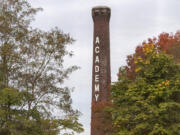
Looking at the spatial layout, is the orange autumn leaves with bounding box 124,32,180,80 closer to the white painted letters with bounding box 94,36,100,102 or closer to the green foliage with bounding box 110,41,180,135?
the green foliage with bounding box 110,41,180,135

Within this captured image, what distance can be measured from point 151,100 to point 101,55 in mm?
34151

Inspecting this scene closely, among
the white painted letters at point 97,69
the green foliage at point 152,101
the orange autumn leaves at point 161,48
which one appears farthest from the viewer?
the white painted letters at point 97,69

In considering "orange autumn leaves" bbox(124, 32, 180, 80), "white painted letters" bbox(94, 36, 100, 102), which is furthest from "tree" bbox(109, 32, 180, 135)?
"white painted letters" bbox(94, 36, 100, 102)

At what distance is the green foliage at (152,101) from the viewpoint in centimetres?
2500

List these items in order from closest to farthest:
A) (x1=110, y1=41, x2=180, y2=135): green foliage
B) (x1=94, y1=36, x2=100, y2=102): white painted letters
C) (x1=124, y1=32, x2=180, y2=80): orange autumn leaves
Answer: (x1=110, y1=41, x2=180, y2=135): green foliage, (x1=124, y1=32, x2=180, y2=80): orange autumn leaves, (x1=94, y1=36, x2=100, y2=102): white painted letters

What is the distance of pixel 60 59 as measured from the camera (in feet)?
91.7

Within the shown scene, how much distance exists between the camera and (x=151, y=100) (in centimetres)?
2577

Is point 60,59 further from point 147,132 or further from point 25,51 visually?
point 147,132

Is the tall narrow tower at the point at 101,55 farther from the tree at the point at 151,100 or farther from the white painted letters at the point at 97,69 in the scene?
the tree at the point at 151,100

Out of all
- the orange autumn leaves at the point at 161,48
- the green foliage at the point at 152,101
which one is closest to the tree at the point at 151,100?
the green foliage at the point at 152,101

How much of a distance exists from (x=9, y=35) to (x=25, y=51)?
70.5 inches

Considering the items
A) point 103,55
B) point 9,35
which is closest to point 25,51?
point 9,35

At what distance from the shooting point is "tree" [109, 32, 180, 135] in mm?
25031

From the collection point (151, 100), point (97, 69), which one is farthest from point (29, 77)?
point (97, 69)
